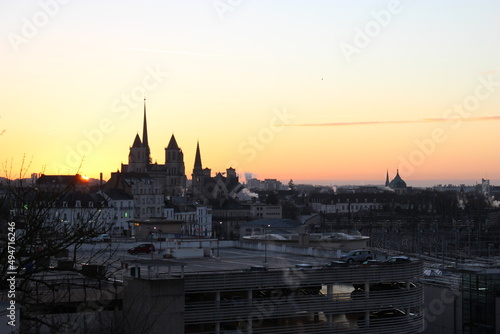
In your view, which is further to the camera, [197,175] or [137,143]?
[197,175]

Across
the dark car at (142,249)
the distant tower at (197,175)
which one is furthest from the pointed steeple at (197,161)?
the dark car at (142,249)

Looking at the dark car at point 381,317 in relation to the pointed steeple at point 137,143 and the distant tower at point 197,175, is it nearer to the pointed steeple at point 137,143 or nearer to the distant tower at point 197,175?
the pointed steeple at point 137,143

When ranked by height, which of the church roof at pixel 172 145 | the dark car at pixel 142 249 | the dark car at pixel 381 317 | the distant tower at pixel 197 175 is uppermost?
the church roof at pixel 172 145

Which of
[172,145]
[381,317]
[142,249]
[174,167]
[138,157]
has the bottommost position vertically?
[381,317]

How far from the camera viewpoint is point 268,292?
673 inches

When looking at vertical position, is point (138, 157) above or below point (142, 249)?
above

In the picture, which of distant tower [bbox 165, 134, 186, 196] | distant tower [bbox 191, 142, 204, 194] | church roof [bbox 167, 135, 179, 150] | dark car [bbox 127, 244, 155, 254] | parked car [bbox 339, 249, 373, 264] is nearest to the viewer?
parked car [bbox 339, 249, 373, 264]

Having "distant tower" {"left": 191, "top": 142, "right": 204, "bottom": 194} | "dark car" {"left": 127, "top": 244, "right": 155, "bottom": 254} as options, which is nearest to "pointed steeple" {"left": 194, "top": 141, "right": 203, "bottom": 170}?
"distant tower" {"left": 191, "top": 142, "right": 204, "bottom": 194}

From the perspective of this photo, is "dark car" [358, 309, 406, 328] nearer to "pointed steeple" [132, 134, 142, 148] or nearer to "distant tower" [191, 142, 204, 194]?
"pointed steeple" [132, 134, 142, 148]

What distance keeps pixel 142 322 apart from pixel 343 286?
502 cm

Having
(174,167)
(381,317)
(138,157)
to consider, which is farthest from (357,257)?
(174,167)

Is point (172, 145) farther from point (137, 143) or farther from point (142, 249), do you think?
point (142, 249)

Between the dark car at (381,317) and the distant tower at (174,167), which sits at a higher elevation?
the distant tower at (174,167)

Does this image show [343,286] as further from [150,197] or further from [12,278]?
[150,197]
